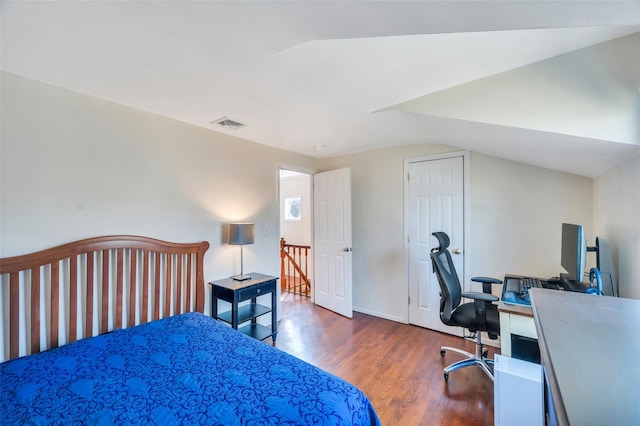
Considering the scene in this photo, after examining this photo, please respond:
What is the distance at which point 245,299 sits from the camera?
251cm

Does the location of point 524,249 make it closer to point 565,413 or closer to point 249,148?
point 565,413

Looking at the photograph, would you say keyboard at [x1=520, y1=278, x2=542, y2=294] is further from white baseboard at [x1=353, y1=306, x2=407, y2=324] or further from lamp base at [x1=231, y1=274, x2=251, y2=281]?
lamp base at [x1=231, y1=274, x2=251, y2=281]

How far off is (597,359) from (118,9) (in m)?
1.92

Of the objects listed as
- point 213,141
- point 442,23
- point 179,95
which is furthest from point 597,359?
point 213,141

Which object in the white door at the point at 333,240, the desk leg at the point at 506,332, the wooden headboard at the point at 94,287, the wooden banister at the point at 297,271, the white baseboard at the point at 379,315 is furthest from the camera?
the wooden banister at the point at 297,271

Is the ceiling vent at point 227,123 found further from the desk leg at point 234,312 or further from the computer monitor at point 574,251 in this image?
the computer monitor at point 574,251

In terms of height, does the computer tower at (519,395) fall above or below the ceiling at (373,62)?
below

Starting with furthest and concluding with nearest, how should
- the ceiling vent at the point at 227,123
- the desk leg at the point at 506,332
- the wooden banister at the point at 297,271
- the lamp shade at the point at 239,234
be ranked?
the wooden banister at the point at 297,271 → the lamp shade at the point at 239,234 → the ceiling vent at the point at 227,123 → the desk leg at the point at 506,332

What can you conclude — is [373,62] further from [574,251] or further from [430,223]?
[430,223]

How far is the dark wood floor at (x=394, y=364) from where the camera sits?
1826 millimetres

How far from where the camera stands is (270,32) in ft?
3.86

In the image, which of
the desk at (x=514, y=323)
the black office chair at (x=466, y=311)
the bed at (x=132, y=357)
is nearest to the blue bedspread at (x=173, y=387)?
the bed at (x=132, y=357)

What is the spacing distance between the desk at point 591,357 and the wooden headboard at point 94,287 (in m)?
2.47

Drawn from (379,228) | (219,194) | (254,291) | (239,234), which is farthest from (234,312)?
(379,228)
